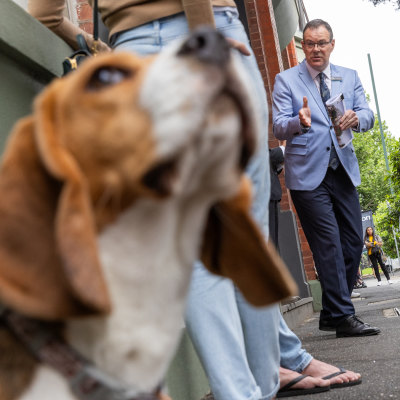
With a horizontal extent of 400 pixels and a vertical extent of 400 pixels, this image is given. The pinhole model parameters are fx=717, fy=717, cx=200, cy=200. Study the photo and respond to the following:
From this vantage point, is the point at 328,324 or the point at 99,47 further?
the point at 328,324

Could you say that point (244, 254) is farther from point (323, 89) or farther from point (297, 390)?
point (323, 89)

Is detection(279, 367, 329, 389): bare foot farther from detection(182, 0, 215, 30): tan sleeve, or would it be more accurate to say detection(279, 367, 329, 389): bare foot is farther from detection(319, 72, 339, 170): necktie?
detection(319, 72, 339, 170): necktie

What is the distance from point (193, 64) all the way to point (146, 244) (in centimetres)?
41

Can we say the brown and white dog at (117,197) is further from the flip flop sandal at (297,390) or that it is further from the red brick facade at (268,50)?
the red brick facade at (268,50)

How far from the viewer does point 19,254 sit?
1.47m

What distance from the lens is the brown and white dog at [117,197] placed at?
1.45m

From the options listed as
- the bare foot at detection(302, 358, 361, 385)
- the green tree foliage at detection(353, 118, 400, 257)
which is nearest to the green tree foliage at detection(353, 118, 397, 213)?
the green tree foliage at detection(353, 118, 400, 257)

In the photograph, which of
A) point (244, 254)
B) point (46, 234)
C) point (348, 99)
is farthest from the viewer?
point (348, 99)

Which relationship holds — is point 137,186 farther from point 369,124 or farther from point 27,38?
point 369,124

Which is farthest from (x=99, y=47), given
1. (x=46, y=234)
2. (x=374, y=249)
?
(x=374, y=249)

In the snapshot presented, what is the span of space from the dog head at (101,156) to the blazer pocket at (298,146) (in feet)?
14.5

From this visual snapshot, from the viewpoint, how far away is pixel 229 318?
9.60 ft

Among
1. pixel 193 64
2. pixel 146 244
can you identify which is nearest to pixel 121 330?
pixel 146 244

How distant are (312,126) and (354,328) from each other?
1.73m
